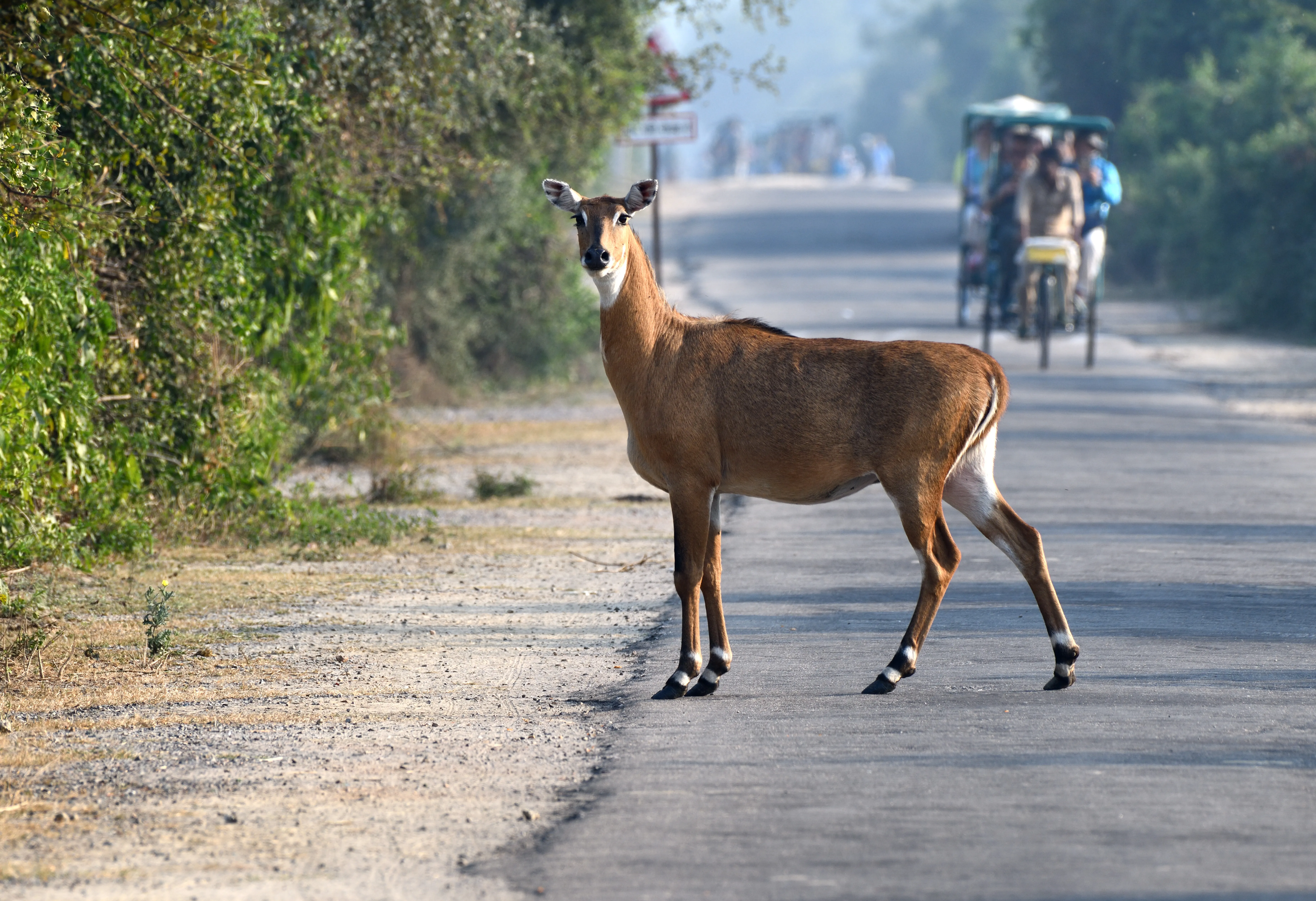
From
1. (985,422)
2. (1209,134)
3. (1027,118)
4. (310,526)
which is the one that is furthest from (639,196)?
(1209,134)

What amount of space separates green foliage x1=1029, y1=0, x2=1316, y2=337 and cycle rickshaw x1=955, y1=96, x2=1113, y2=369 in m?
3.74

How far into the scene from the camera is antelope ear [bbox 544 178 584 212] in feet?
24.9

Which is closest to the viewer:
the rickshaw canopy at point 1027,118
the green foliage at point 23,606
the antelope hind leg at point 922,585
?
the antelope hind leg at point 922,585

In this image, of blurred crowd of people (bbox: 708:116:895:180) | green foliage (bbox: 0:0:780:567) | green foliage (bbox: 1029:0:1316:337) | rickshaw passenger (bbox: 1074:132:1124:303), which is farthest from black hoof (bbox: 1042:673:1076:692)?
blurred crowd of people (bbox: 708:116:895:180)

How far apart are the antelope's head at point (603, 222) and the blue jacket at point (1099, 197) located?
16.7m

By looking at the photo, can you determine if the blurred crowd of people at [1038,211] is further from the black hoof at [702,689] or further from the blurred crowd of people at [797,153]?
the blurred crowd of people at [797,153]

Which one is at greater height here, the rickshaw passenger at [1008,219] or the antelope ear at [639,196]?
the antelope ear at [639,196]

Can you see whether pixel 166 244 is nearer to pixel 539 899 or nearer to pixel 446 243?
pixel 539 899

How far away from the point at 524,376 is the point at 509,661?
14.6m

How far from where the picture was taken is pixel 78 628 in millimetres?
9078

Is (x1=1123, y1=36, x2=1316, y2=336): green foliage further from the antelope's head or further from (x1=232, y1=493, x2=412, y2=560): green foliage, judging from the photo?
the antelope's head

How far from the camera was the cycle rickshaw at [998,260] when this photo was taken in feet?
72.4

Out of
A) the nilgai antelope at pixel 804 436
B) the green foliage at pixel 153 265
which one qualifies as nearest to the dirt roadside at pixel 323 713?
the green foliage at pixel 153 265

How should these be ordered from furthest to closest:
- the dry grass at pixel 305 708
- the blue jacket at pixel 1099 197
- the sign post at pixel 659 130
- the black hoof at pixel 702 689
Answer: the blue jacket at pixel 1099 197, the sign post at pixel 659 130, the black hoof at pixel 702 689, the dry grass at pixel 305 708
